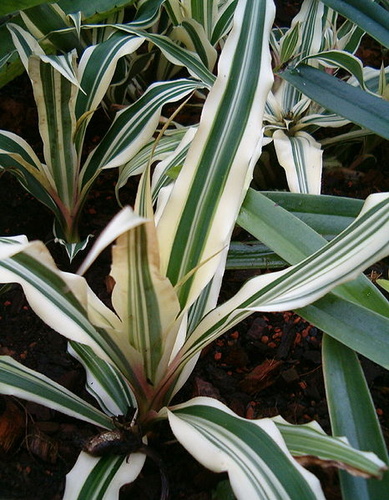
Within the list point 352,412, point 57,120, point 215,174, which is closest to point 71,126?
point 57,120

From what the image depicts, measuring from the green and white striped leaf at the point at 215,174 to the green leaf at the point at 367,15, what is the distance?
319 millimetres

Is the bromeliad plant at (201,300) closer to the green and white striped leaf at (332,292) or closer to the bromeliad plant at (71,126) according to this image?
the green and white striped leaf at (332,292)

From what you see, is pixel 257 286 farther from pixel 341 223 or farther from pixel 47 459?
pixel 47 459

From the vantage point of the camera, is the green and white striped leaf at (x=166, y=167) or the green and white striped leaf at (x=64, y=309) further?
the green and white striped leaf at (x=166, y=167)

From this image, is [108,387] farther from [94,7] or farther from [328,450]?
[94,7]

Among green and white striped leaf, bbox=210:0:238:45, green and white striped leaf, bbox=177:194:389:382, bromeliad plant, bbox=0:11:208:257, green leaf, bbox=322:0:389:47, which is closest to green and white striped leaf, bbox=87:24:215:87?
bromeliad plant, bbox=0:11:208:257

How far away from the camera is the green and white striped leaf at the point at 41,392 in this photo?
24.0 inches

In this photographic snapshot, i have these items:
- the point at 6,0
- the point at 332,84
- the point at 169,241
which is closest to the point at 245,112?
the point at 169,241

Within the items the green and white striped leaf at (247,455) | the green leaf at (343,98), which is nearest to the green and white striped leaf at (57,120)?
the green leaf at (343,98)

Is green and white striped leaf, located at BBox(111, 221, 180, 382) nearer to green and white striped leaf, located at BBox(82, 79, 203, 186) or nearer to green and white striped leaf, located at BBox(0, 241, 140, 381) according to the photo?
green and white striped leaf, located at BBox(0, 241, 140, 381)

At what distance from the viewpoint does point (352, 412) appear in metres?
0.58

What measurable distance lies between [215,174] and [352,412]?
30 centimetres

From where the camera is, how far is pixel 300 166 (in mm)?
871

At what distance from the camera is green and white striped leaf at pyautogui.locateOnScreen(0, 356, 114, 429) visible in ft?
2.00
